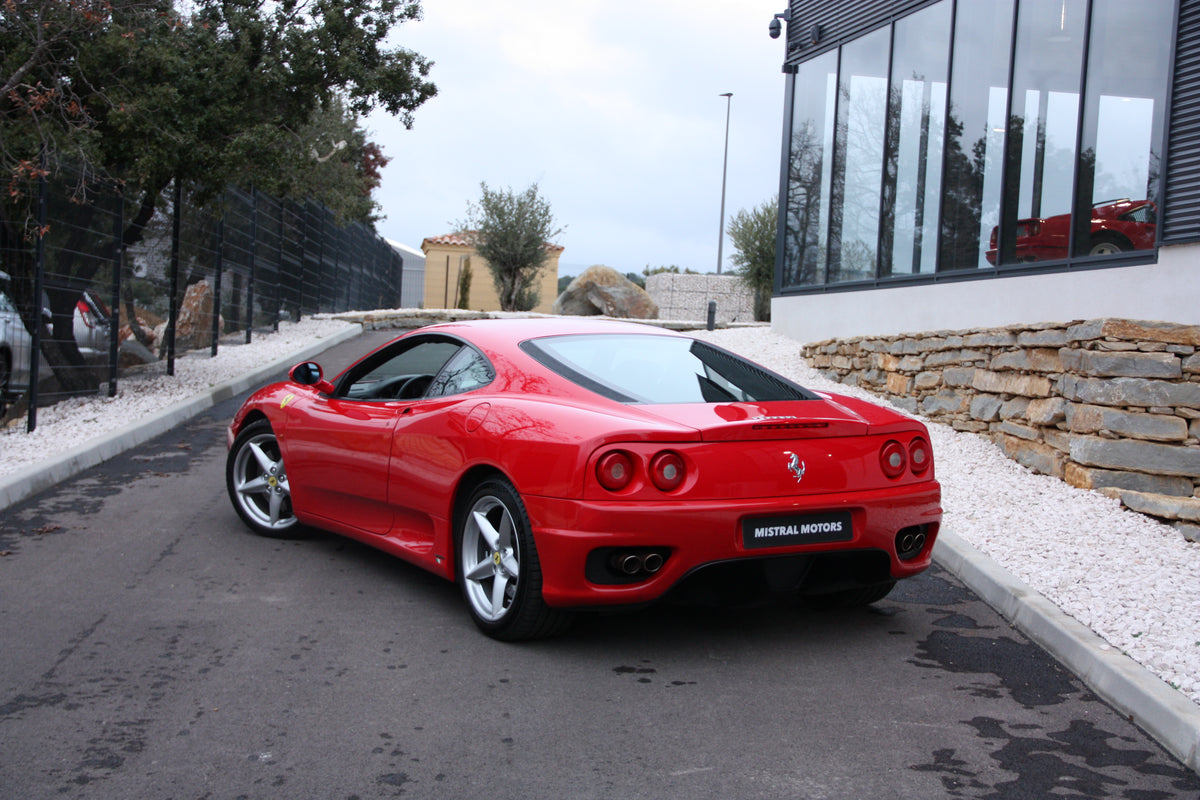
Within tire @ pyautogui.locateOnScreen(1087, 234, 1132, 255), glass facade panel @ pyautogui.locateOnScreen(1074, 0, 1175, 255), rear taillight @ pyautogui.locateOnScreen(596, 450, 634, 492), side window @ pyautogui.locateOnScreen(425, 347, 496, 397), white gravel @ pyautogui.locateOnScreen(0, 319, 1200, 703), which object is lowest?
white gravel @ pyautogui.locateOnScreen(0, 319, 1200, 703)

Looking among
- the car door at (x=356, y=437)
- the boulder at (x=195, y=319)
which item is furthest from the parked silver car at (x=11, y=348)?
the car door at (x=356, y=437)

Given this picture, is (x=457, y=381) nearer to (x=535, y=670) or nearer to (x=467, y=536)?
(x=467, y=536)

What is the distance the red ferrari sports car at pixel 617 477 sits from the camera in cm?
397

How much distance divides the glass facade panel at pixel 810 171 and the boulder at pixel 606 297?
1046cm

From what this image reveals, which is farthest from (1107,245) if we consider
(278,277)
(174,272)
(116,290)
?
(278,277)

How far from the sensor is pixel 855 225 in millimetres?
15422

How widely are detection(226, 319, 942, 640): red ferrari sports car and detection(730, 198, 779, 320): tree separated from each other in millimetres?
21699

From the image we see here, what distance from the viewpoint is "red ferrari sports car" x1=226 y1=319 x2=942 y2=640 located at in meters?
3.97

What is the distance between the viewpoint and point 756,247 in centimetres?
2675

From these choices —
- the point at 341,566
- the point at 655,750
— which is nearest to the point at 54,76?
the point at 341,566

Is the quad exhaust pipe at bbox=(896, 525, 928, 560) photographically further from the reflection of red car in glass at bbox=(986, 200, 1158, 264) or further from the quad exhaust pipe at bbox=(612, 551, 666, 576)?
the reflection of red car in glass at bbox=(986, 200, 1158, 264)

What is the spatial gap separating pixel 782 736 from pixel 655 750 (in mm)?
441

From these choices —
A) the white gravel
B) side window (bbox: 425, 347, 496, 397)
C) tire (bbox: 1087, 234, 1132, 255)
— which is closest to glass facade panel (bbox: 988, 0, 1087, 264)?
tire (bbox: 1087, 234, 1132, 255)

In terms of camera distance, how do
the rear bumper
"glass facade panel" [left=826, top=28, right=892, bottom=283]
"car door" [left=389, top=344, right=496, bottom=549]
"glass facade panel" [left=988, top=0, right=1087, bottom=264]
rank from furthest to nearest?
"glass facade panel" [left=826, top=28, right=892, bottom=283], "glass facade panel" [left=988, top=0, right=1087, bottom=264], "car door" [left=389, top=344, right=496, bottom=549], the rear bumper
